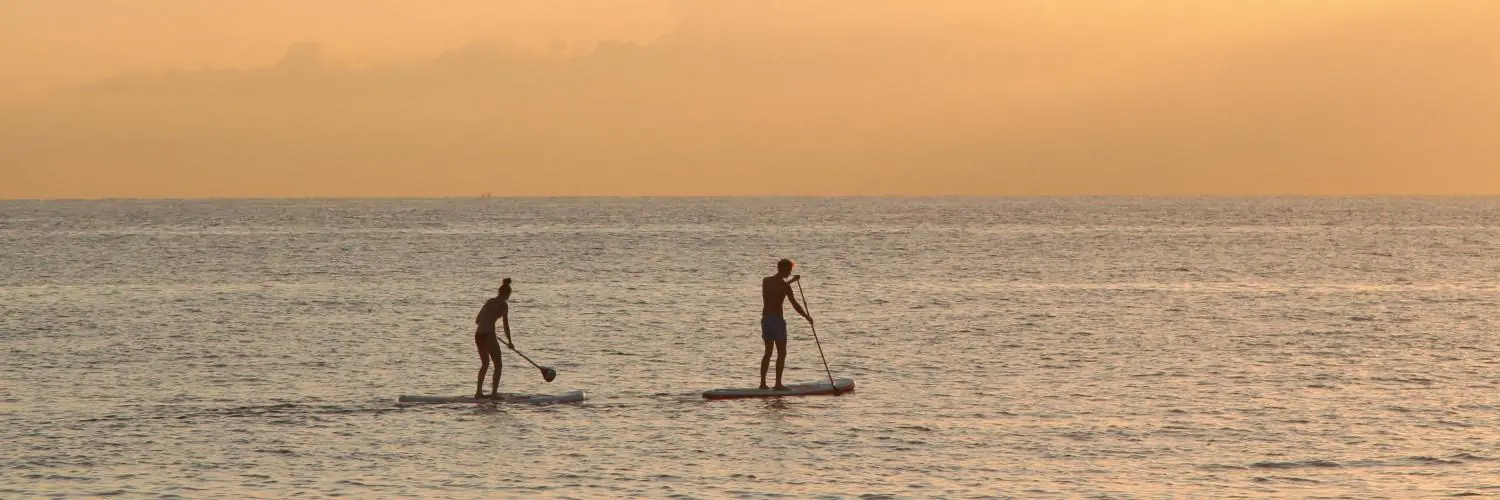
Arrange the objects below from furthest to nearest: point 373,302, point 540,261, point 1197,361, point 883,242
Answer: point 883,242
point 540,261
point 373,302
point 1197,361

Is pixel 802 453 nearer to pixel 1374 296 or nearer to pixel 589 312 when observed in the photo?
pixel 589 312

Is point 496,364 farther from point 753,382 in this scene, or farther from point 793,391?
point 753,382

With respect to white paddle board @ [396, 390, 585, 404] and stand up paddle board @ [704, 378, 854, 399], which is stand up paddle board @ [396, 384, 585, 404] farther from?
stand up paddle board @ [704, 378, 854, 399]

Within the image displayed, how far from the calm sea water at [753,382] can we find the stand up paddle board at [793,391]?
26 cm

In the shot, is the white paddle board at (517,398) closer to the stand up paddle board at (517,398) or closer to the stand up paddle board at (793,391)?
the stand up paddle board at (517,398)

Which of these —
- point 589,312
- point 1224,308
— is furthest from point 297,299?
point 1224,308

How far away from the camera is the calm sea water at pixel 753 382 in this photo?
1892 centimetres

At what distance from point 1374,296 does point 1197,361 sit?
24972mm

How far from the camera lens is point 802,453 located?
20.6m

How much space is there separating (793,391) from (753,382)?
3086 millimetres

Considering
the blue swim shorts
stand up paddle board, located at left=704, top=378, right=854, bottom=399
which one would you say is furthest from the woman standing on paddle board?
the blue swim shorts

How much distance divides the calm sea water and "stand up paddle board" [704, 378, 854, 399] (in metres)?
0.26

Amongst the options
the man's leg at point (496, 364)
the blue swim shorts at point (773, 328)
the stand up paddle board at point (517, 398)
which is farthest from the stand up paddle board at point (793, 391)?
the man's leg at point (496, 364)

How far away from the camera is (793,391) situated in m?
26.0
